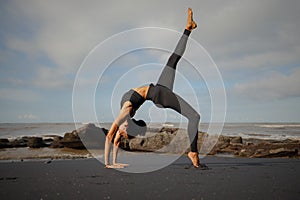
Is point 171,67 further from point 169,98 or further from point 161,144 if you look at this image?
point 161,144

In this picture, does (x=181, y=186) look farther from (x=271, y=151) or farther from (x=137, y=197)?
(x=271, y=151)

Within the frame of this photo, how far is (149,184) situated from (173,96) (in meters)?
1.75

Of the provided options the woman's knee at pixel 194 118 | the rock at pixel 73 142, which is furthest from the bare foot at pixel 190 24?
the rock at pixel 73 142

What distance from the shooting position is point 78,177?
3.88m

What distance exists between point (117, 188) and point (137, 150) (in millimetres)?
6291

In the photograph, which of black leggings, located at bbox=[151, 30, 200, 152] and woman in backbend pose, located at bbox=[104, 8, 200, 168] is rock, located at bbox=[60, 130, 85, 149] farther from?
black leggings, located at bbox=[151, 30, 200, 152]

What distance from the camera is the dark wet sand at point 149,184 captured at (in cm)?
277

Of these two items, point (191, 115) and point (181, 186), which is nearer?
point (181, 186)

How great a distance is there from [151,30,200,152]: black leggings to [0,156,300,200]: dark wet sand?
0.87 meters

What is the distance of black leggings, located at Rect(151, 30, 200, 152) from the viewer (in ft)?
14.8

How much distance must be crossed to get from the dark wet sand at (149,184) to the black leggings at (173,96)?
87cm

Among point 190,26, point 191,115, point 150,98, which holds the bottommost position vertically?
point 191,115

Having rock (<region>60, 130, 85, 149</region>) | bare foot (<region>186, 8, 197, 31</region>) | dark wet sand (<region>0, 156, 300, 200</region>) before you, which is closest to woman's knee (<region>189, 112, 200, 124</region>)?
dark wet sand (<region>0, 156, 300, 200</region>)

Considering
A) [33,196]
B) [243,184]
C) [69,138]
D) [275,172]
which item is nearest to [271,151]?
[275,172]
